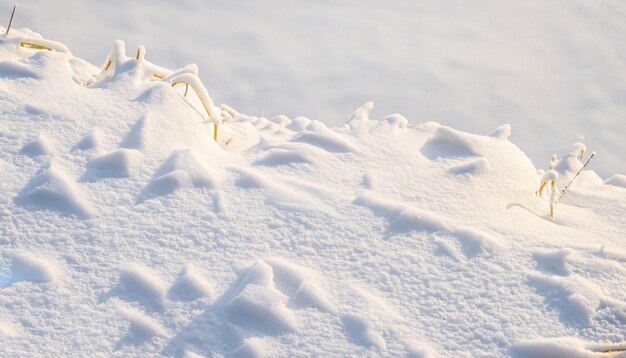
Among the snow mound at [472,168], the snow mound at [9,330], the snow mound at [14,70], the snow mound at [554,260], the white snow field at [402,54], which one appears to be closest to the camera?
the snow mound at [9,330]

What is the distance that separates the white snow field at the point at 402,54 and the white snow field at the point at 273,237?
4.06ft

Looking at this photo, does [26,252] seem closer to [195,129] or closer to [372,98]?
[195,129]

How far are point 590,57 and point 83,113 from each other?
2.86 metres

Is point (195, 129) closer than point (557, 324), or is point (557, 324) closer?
point (557, 324)

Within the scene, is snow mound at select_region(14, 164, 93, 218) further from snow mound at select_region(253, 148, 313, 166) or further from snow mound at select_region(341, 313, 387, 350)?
snow mound at select_region(341, 313, 387, 350)

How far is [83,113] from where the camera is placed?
1.55 m

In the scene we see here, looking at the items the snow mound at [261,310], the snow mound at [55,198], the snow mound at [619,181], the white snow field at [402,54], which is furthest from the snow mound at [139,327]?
the white snow field at [402,54]

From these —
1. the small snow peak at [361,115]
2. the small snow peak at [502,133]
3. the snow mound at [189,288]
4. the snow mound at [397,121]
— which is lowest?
the snow mound at [189,288]

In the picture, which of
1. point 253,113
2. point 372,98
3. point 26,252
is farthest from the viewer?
point 372,98

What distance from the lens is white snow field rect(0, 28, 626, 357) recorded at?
1128mm

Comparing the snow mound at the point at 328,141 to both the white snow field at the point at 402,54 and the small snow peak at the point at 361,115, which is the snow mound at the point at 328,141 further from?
the white snow field at the point at 402,54

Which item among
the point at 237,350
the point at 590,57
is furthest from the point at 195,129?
the point at 590,57

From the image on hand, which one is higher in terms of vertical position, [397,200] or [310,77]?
[397,200]

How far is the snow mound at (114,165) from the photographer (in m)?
1.41
